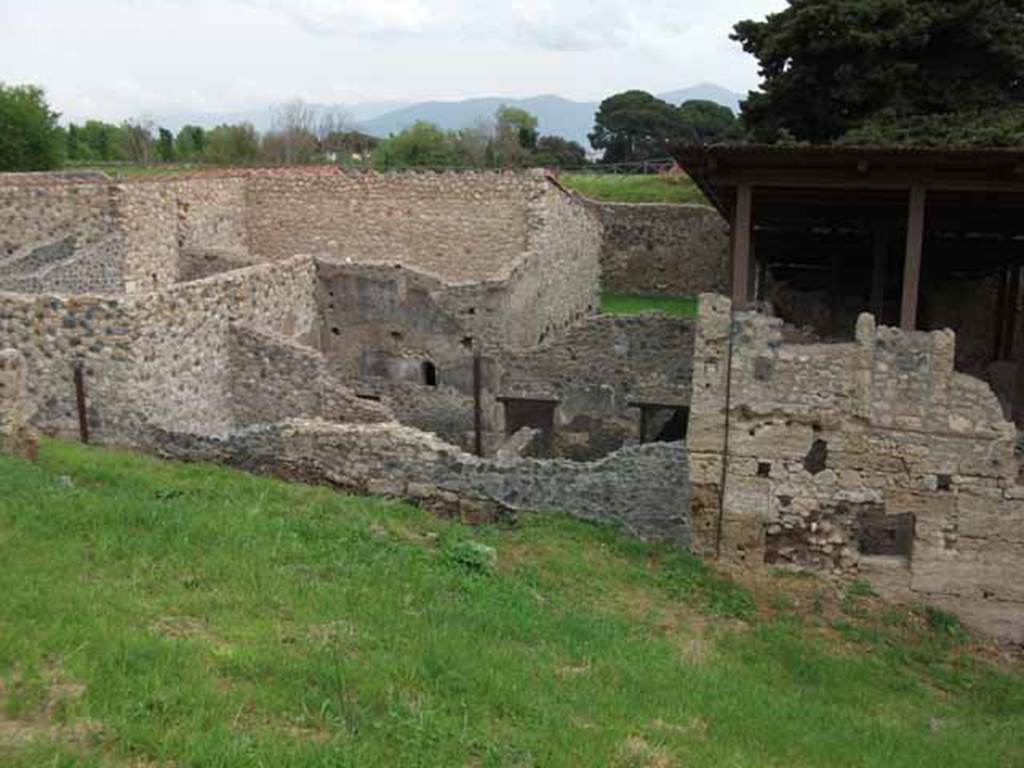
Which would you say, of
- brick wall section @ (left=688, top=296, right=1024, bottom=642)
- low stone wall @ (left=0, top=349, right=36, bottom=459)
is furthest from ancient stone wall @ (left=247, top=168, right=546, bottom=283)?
brick wall section @ (left=688, top=296, right=1024, bottom=642)

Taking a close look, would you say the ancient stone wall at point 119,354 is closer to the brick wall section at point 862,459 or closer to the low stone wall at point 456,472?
the low stone wall at point 456,472

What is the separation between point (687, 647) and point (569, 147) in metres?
66.0

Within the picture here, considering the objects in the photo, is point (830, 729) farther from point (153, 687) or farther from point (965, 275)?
point (965, 275)

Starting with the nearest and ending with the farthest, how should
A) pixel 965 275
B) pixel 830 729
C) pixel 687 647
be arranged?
pixel 830 729
pixel 687 647
pixel 965 275

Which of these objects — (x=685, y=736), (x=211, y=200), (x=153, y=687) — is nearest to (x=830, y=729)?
(x=685, y=736)

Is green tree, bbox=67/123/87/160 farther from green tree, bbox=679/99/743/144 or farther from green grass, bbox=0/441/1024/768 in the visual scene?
green grass, bbox=0/441/1024/768

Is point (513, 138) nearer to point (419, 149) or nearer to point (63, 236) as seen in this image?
point (419, 149)

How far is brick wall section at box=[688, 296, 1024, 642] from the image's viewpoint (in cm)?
1170

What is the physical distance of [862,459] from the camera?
12039 mm

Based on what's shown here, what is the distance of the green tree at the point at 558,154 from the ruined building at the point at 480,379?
36.0 meters

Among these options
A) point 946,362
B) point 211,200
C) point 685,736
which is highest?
point 211,200

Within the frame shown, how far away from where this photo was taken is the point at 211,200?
22.1 m

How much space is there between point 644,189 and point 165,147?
41.7 meters

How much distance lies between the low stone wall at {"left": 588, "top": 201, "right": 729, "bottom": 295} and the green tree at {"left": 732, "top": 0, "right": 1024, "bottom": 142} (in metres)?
8.69
